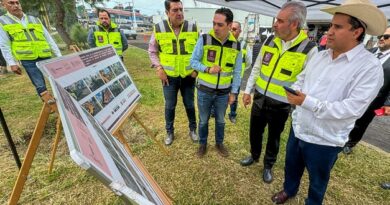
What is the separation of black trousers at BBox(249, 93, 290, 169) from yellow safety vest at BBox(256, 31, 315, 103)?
5.8 inches

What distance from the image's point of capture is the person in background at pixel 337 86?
1458 millimetres

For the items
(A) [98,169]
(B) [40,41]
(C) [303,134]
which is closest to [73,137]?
(A) [98,169]

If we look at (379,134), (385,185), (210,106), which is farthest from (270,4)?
(379,134)

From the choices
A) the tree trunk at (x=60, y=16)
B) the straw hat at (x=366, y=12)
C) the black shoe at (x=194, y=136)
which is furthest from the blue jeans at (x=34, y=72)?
the tree trunk at (x=60, y=16)

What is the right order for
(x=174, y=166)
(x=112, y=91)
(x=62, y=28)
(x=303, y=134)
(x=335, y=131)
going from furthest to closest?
(x=62, y=28) < (x=174, y=166) < (x=112, y=91) < (x=303, y=134) < (x=335, y=131)

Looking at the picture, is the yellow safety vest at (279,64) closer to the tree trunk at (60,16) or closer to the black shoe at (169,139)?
the black shoe at (169,139)

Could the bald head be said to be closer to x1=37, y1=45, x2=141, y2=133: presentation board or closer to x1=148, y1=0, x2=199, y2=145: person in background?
x1=37, y1=45, x2=141, y2=133: presentation board

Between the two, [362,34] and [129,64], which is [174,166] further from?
[129,64]

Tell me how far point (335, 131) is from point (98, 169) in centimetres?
168

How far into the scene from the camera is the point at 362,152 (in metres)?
3.40

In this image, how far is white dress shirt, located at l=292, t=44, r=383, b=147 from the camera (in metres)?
1.47

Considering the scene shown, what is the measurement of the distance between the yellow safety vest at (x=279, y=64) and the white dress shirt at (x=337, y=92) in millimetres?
280

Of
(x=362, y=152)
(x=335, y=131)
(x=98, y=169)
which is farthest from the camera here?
(x=362, y=152)

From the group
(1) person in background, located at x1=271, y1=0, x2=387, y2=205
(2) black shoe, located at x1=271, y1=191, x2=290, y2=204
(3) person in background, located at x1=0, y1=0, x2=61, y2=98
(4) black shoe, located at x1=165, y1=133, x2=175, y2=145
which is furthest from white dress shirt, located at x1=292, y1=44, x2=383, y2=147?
(3) person in background, located at x1=0, y1=0, x2=61, y2=98
